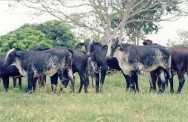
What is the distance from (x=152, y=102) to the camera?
968 centimetres

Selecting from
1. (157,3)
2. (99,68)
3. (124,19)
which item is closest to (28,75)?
(99,68)

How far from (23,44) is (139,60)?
15.9 metres

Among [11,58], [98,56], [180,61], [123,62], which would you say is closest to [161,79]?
[180,61]

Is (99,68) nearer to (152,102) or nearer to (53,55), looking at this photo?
(53,55)

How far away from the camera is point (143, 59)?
523 inches

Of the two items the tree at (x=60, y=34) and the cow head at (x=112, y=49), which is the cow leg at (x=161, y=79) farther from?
the tree at (x=60, y=34)

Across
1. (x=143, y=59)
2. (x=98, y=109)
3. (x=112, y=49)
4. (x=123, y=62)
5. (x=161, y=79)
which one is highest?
(x=112, y=49)

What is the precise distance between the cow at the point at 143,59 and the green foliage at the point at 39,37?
14314 mm

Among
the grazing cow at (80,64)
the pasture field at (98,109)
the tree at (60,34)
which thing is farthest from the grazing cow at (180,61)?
the tree at (60,34)

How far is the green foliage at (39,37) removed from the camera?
91.2 ft

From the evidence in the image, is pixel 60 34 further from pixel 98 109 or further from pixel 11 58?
pixel 98 109

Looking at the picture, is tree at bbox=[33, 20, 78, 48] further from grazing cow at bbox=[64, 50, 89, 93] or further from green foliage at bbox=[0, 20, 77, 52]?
grazing cow at bbox=[64, 50, 89, 93]

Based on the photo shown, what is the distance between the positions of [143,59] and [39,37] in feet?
55.7

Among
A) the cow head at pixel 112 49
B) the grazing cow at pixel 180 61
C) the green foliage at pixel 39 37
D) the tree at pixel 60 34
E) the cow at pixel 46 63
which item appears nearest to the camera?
the cow at pixel 46 63
